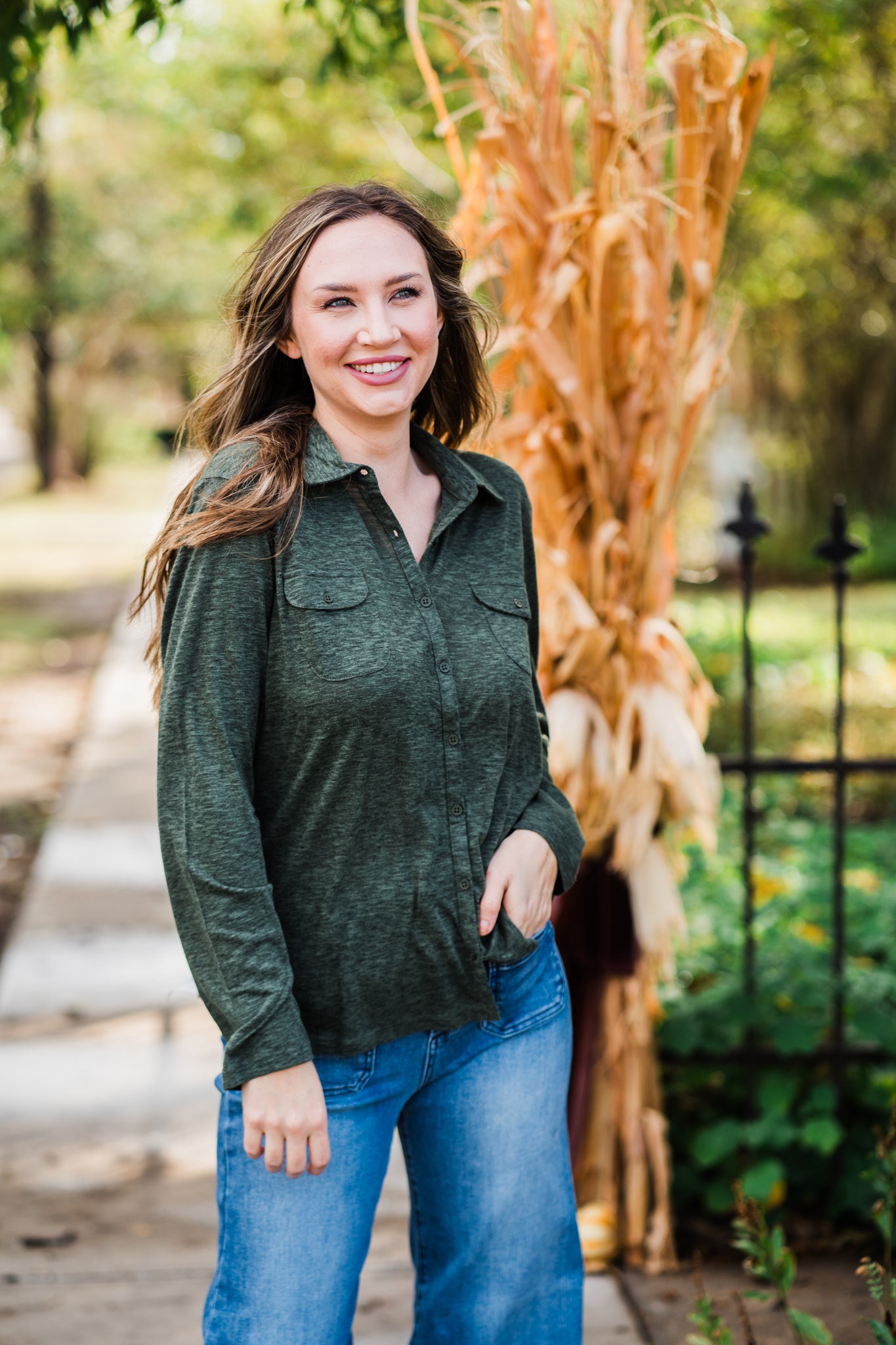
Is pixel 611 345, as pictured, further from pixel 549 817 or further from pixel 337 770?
pixel 337 770

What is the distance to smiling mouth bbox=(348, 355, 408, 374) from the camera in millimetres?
1647

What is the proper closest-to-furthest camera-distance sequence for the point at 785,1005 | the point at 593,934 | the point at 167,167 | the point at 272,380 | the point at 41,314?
1. the point at 272,380
2. the point at 593,934
3. the point at 785,1005
4. the point at 41,314
5. the point at 167,167

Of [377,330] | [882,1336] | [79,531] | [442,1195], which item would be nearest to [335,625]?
[377,330]

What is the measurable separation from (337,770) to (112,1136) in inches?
82.2

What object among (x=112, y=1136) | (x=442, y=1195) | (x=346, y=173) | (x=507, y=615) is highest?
(x=346, y=173)

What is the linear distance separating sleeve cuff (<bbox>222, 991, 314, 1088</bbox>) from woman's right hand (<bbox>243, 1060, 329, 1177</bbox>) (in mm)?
14

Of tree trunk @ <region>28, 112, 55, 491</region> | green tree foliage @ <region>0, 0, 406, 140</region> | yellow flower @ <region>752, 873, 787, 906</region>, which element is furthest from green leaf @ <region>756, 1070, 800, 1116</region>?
tree trunk @ <region>28, 112, 55, 491</region>

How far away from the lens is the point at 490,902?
1647 mm

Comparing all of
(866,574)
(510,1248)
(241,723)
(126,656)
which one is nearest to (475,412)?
(241,723)

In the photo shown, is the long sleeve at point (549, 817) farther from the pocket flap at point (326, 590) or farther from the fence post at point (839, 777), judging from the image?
the fence post at point (839, 777)

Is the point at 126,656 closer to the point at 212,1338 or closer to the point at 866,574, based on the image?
the point at 866,574

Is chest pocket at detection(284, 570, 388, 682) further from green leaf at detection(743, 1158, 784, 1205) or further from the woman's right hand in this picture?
green leaf at detection(743, 1158, 784, 1205)

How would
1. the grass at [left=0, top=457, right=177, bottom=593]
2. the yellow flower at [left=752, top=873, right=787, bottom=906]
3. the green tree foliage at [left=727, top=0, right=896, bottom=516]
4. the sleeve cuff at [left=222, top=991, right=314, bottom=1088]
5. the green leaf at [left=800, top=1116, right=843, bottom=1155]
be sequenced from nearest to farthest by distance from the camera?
the sleeve cuff at [left=222, top=991, right=314, bottom=1088]
the green leaf at [left=800, top=1116, right=843, bottom=1155]
the yellow flower at [left=752, top=873, right=787, bottom=906]
the green tree foliage at [left=727, top=0, right=896, bottom=516]
the grass at [left=0, top=457, right=177, bottom=593]

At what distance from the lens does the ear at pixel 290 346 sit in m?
1.73
